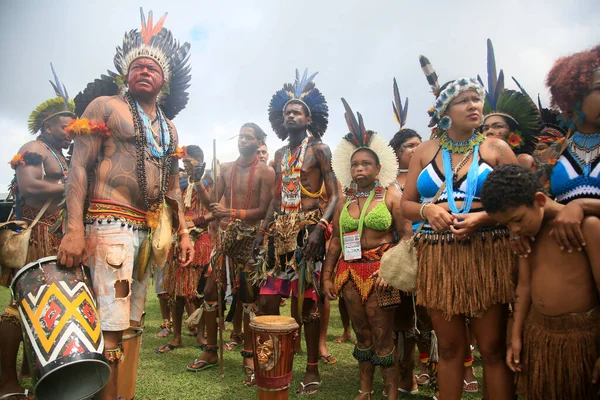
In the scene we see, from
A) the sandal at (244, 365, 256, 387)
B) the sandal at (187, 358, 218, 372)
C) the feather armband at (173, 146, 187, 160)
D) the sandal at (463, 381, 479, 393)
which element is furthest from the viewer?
the sandal at (187, 358, 218, 372)

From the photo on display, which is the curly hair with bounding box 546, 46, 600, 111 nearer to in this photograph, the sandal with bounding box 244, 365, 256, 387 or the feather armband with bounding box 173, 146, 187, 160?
the feather armband with bounding box 173, 146, 187, 160

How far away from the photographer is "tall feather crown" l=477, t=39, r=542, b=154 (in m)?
3.56

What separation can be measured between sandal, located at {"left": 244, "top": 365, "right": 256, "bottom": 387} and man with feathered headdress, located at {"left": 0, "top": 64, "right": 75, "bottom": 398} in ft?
6.52

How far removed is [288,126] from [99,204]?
2.44 m

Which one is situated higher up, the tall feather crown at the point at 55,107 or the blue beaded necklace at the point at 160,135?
the tall feather crown at the point at 55,107

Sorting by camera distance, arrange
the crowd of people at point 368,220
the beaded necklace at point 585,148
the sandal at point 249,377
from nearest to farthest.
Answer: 1. the crowd of people at point 368,220
2. the beaded necklace at point 585,148
3. the sandal at point 249,377

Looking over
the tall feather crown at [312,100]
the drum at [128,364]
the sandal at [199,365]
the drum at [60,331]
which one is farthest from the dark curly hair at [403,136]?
the drum at [60,331]

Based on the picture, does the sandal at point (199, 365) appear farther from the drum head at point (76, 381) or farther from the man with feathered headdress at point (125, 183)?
the drum head at point (76, 381)

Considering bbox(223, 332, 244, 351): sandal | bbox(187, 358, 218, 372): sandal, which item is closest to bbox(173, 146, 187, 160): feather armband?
bbox(187, 358, 218, 372): sandal

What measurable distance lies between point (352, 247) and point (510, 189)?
1709 mm

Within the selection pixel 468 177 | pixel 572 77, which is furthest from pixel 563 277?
pixel 572 77

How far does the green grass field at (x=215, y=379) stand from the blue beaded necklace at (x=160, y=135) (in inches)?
89.8

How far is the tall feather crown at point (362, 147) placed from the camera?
3969 millimetres

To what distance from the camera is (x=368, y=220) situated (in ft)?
12.2
